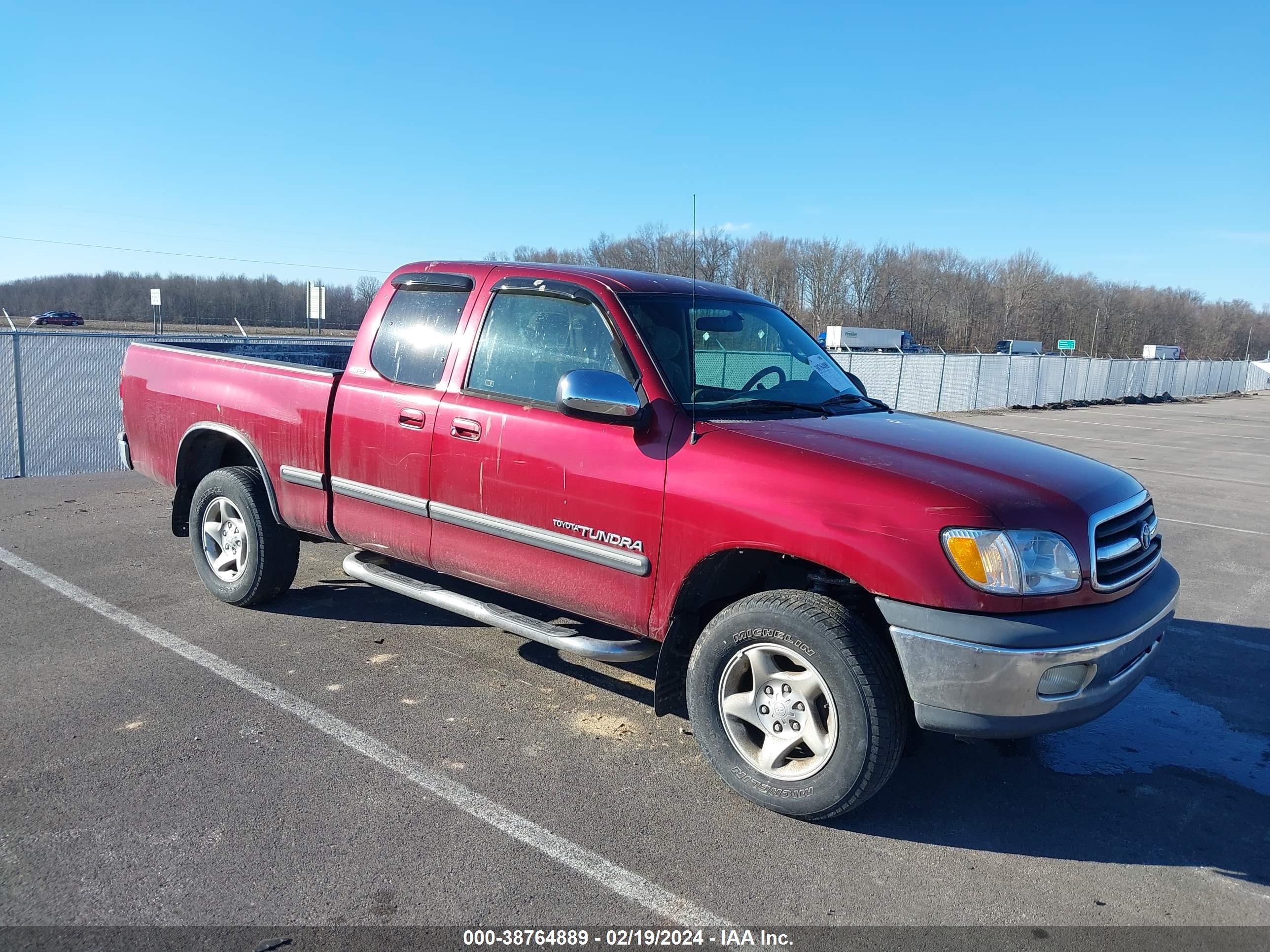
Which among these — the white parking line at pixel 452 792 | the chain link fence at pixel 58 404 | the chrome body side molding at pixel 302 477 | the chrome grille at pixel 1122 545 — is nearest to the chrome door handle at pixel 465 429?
the chrome body side molding at pixel 302 477

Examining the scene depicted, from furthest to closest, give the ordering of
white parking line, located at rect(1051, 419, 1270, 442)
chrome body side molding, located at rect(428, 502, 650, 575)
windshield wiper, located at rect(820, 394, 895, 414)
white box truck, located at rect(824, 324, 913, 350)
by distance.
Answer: white box truck, located at rect(824, 324, 913, 350), white parking line, located at rect(1051, 419, 1270, 442), windshield wiper, located at rect(820, 394, 895, 414), chrome body side molding, located at rect(428, 502, 650, 575)

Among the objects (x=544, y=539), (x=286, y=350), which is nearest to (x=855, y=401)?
(x=544, y=539)

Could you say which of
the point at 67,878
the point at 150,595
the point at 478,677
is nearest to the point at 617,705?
the point at 478,677

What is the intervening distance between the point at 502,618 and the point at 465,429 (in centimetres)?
92

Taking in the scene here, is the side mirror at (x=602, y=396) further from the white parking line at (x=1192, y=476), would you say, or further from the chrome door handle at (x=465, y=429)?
the white parking line at (x=1192, y=476)

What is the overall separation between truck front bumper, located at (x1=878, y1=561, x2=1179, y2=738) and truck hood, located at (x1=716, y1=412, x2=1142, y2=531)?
0.36 meters

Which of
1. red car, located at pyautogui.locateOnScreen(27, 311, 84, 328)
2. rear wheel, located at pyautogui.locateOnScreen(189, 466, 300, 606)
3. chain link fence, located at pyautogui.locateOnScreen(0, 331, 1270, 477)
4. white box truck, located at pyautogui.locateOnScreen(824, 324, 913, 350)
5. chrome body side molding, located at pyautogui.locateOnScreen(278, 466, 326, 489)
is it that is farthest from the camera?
white box truck, located at pyautogui.locateOnScreen(824, 324, 913, 350)

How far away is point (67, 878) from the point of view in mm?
2932

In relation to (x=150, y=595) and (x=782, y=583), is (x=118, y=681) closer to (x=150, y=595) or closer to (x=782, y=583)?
(x=150, y=595)

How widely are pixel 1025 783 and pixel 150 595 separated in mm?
5185

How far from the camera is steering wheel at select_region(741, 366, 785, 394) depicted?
4.27 m

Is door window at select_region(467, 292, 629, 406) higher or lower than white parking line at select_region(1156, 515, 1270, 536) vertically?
higher

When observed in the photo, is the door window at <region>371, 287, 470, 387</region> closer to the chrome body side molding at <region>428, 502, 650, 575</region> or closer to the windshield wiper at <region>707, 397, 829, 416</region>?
the chrome body side molding at <region>428, 502, 650, 575</region>

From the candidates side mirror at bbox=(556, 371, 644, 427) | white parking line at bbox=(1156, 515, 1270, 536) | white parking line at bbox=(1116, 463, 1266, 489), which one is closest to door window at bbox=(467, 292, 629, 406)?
side mirror at bbox=(556, 371, 644, 427)
